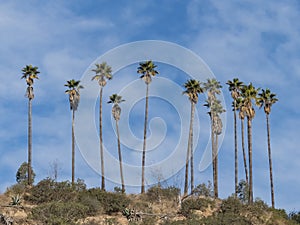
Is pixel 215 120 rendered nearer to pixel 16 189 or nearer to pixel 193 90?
pixel 193 90

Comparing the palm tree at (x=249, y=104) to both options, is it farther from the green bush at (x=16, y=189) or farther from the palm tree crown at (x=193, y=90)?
the green bush at (x=16, y=189)

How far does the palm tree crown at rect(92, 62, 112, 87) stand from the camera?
84188 millimetres

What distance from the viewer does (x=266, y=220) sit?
58.2 metres

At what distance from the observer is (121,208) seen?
192 feet

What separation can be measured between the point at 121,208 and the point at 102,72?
3071cm

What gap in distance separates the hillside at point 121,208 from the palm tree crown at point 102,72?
22.7m

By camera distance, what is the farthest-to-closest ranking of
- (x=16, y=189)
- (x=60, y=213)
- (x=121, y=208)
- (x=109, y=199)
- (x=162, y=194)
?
(x=162, y=194), (x=16, y=189), (x=109, y=199), (x=121, y=208), (x=60, y=213)

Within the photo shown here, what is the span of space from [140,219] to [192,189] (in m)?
15.4

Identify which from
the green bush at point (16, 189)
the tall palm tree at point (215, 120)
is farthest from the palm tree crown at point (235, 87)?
the green bush at point (16, 189)

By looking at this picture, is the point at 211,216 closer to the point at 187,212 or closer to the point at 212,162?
the point at 187,212

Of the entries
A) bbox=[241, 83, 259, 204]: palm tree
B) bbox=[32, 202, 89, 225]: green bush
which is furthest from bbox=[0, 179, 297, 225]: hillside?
bbox=[241, 83, 259, 204]: palm tree

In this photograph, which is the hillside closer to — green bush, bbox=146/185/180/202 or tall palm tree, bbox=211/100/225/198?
green bush, bbox=146/185/180/202

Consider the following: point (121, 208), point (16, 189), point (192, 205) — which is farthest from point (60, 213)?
point (192, 205)

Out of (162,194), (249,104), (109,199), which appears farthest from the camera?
(249,104)
